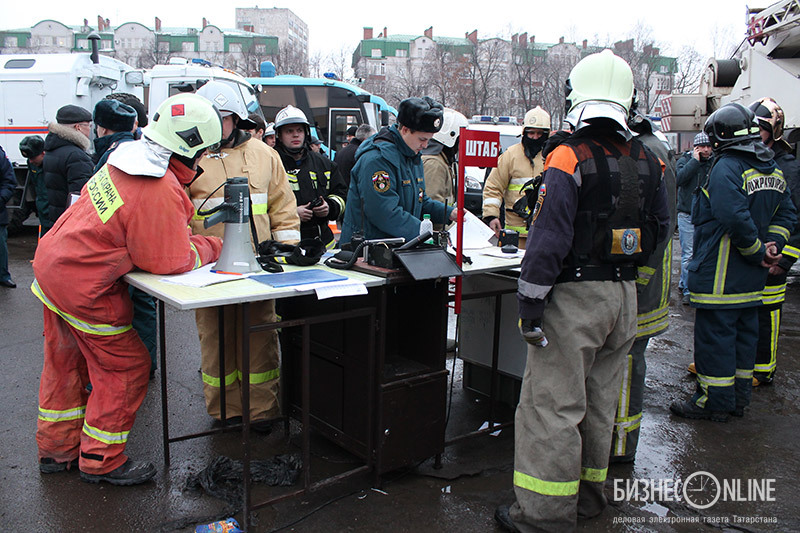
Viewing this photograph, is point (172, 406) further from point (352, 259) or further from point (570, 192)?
point (570, 192)

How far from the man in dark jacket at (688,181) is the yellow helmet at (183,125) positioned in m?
6.02

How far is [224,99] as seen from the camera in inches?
139

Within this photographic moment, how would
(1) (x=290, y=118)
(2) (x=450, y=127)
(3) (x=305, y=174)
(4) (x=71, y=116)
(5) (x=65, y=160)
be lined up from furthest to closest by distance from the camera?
(4) (x=71, y=116) → (5) (x=65, y=160) → (3) (x=305, y=174) → (2) (x=450, y=127) → (1) (x=290, y=118)

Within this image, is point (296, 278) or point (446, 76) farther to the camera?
point (446, 76)

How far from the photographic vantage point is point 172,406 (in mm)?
4148

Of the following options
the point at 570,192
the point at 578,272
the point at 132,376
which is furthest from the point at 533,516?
the point at 132,376

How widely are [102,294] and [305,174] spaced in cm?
234

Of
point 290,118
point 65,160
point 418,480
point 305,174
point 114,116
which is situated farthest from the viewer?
point 65,160

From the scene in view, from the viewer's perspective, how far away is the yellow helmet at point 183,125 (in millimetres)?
2805

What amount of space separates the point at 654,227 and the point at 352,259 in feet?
4.90

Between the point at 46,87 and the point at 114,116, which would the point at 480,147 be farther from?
the point at 46,87

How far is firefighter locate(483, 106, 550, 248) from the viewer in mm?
5234

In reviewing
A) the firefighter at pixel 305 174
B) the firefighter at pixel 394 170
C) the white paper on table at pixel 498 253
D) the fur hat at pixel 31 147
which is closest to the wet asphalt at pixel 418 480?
the white paper on table at pixel 498 253

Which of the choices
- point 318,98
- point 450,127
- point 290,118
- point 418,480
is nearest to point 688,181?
point 450,127
